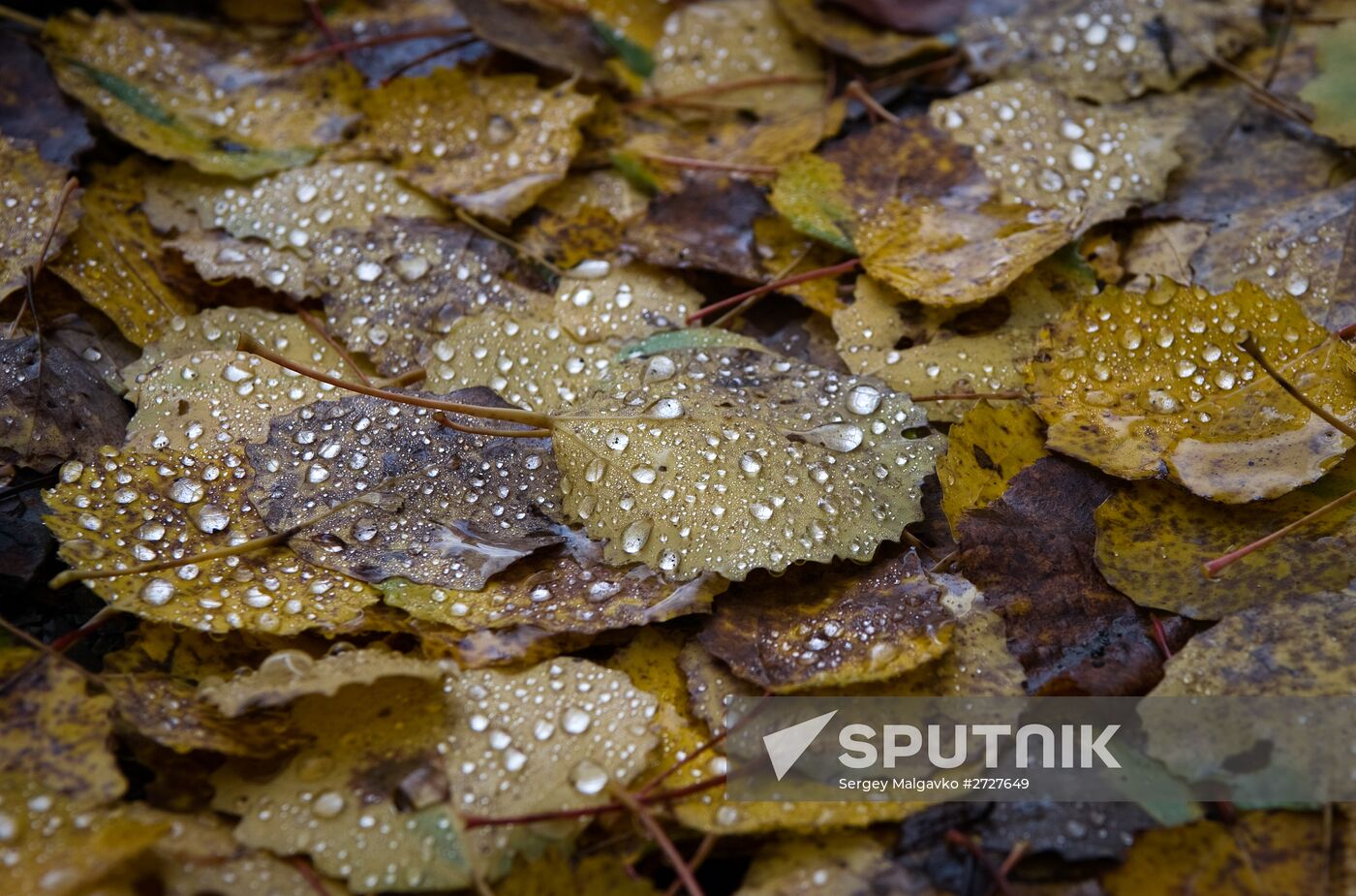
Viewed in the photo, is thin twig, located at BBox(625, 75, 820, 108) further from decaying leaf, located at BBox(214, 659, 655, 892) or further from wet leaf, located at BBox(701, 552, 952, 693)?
decaying leaf, located at BBox(214, 659, 655, 892)

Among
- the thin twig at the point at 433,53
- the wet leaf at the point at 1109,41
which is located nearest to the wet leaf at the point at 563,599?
the thin twig at the point at 433,53

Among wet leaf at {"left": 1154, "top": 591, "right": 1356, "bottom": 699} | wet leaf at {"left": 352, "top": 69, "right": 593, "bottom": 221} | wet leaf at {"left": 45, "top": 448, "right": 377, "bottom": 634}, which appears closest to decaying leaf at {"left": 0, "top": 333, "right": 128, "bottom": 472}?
wet leaf at {"left": 45, "top": 448, "right": 377, "bottom": 634}

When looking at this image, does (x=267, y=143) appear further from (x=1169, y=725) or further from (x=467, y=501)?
(x=1169, y=725)

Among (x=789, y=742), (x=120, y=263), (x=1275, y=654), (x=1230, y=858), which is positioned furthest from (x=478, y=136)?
(x=1230, y=858)

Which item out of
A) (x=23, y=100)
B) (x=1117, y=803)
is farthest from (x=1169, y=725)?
(x=23, y=100)

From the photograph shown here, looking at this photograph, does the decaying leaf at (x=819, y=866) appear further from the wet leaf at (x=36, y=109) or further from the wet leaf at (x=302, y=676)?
the wet leaf at (x=36, y=109)
